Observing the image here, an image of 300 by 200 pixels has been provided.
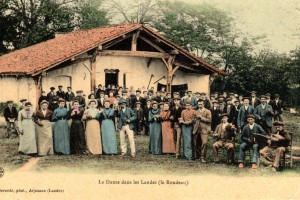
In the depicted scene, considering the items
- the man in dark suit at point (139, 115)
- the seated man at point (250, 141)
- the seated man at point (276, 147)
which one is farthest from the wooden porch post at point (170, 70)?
the seated man at point (276, 147)

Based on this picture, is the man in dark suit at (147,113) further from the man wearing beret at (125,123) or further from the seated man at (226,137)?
the seated man at (226,137)

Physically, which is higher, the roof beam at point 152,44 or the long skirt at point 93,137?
the roof beam at point 152,44

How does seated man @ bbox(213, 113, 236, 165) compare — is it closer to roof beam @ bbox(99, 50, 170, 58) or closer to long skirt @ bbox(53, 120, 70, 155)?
long skirt @ bbox(53, 120, 70, 155)

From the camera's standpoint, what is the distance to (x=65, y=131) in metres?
11.1

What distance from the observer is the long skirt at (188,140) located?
35.1 ft

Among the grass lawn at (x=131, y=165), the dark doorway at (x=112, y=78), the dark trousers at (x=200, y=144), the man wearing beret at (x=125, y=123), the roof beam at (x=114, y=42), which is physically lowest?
the grass lawn at (x=131, y=165)

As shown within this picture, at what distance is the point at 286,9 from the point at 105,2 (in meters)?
13.5

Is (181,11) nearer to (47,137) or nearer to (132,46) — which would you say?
(132,46)

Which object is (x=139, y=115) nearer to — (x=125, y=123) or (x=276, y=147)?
(x=125, y=123)

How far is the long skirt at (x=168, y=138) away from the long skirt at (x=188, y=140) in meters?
0.56

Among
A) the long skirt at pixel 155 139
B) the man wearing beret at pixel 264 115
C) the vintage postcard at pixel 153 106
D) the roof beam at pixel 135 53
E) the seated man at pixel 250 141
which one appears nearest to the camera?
the vintage postcard at pixel 153 106

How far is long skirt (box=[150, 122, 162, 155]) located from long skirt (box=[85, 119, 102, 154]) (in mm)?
1201

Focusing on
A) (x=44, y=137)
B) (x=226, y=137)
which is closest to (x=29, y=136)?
(x=44, y=137)

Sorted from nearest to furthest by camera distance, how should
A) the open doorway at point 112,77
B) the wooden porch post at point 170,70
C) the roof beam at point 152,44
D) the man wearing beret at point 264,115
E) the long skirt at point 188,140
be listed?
the long skirt at point 188,140
the man wearing beret at point 264,115
the roof beam at point 152,44
the wooden porch post at point 170,70
the open doorway at point 112,77
